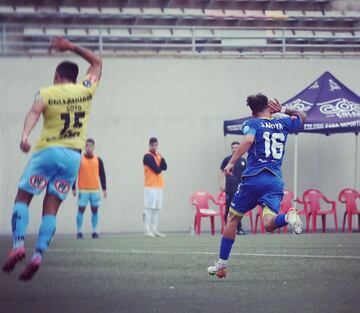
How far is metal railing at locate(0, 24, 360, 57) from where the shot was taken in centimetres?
2636

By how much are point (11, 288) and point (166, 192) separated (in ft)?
51.8

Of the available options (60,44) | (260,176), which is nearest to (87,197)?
(260,176)

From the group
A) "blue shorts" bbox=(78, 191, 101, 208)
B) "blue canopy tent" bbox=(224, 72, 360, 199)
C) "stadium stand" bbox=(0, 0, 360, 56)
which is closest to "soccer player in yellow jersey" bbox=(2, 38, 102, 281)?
"blue shorts" bbox=(78, 191, 101, 208)

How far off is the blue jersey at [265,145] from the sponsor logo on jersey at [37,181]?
225 centimetres

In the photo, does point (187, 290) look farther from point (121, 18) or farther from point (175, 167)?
point (121, 18)

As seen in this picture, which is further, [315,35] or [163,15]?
[163,15]

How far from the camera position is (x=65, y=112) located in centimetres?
952

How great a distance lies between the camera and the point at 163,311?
8.06 m

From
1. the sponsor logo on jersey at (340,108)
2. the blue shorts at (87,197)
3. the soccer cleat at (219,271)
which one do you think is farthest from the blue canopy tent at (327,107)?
the soccer cleat at (219,271)

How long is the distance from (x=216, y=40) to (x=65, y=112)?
A: 20.1 m

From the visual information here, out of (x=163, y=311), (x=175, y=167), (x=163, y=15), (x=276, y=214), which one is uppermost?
(x=163, y=15)

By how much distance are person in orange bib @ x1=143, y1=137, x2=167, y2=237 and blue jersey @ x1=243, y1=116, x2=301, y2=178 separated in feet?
36.5

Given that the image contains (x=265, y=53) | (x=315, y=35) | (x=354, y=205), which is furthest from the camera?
(x=315, y=35)

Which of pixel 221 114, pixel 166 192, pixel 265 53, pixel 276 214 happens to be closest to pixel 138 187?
pixel 166 192
